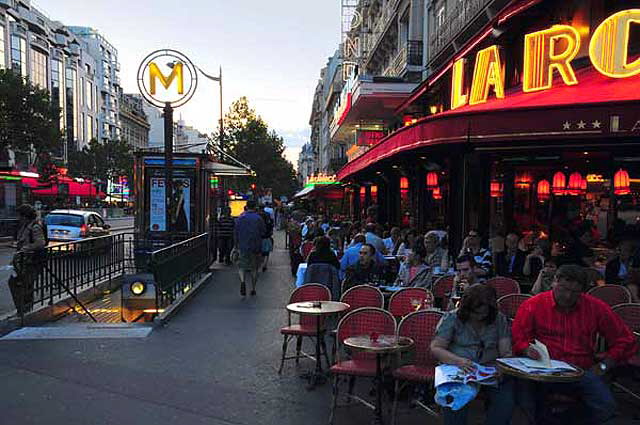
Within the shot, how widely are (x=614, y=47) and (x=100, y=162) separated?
207 feet

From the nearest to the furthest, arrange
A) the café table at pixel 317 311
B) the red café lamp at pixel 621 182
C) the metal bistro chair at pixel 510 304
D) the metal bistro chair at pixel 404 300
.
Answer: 1. the café table at pixel 317 311
2. the metal bistro chair at pixel 510 304
3. the metal bistro chair at pixel 404 300
4. the red café lamp at pixel 621 182

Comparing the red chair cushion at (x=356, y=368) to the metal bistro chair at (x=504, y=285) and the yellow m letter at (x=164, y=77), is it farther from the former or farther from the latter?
the yellow m letter at (x=164, y=77)

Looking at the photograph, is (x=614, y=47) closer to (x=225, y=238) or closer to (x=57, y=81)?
(x=225, y=238)

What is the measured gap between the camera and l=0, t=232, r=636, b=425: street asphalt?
15.5 ft

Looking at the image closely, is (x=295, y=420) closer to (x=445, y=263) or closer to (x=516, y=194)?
(x=445, y=263)

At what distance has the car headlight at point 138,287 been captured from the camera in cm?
932

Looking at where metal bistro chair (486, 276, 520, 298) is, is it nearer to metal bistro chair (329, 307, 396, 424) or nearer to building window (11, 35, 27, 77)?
metal bistro chair (329, 307, 396, 424)

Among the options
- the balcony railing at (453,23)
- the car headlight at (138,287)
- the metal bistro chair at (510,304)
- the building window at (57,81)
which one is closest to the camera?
the metal bistro chair at (510,304)

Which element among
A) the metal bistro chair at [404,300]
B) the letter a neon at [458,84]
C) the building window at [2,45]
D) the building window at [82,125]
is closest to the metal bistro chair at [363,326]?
the metal bistro chair at [404,300]

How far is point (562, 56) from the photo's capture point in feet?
26.8

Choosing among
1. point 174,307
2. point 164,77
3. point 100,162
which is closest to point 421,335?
point 174,307

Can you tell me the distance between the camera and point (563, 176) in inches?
438

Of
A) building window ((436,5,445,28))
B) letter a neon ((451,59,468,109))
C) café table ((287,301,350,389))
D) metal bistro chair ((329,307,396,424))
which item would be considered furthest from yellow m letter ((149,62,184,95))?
building window ((436,5,445,28))

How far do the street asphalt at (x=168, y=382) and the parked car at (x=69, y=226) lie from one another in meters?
12.2
